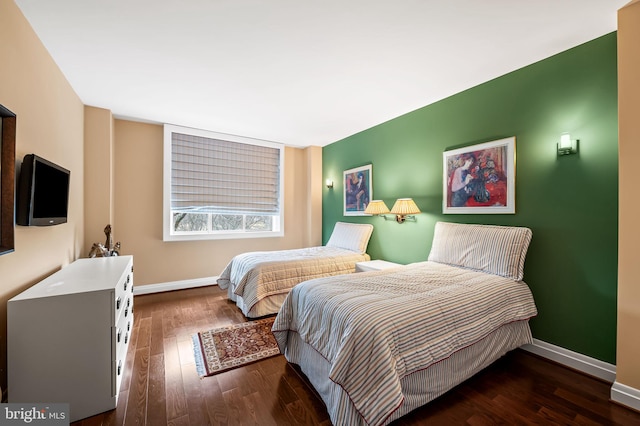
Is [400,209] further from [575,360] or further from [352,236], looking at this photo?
[575,360]

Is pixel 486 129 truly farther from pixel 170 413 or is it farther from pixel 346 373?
pixel 170 413

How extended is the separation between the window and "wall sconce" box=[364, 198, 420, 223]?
2128mm

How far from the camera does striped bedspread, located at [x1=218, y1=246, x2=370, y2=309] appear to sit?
299 cm

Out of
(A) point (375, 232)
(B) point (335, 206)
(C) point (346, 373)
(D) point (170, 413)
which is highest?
(B) point (335, 206)

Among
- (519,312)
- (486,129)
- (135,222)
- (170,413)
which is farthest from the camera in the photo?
(135,222)

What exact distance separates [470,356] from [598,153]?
6.09 ft

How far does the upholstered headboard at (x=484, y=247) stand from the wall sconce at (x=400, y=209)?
426 millimetres

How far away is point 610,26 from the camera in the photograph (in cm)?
188

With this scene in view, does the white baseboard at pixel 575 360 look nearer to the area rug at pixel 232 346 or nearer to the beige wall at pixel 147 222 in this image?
the area rug at pixel 232 346

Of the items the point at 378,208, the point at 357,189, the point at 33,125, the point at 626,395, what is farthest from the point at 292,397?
the point at 357,189

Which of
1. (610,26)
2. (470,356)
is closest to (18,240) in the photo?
(470,356)

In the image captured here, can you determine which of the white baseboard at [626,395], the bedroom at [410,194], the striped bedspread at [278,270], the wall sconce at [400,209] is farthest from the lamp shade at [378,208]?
the white baseboard at [626,395]

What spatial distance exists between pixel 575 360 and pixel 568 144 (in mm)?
1751

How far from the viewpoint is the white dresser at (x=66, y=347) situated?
1448mm
